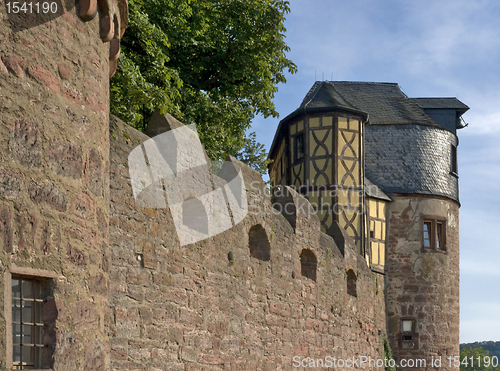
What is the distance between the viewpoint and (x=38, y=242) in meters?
3.97

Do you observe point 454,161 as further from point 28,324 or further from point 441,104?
point 28,324

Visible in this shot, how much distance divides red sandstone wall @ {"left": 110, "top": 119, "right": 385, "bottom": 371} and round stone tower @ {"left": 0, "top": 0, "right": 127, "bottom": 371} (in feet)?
5.59

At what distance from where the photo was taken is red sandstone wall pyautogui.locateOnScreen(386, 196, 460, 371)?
19016 millimetres

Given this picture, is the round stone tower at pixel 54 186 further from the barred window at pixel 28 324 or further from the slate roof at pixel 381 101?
the slate roof at pixel 381 101

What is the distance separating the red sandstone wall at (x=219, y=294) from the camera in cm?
648

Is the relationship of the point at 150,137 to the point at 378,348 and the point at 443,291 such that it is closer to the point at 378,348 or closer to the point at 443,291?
the point at 378,348

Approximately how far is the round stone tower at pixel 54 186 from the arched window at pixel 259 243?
16.6 ft

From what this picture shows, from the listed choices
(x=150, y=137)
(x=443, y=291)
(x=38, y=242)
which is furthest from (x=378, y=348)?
(x=38, y=242)

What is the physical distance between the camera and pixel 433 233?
20.0 meters

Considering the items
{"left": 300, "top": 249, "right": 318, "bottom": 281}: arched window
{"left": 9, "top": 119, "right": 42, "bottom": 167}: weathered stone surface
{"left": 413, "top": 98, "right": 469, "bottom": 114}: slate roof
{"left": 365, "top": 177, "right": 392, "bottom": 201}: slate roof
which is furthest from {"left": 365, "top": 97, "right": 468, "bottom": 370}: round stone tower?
{"left": 9, "top": 119, "right": 42, "bottom": 167}: weathered stone surface

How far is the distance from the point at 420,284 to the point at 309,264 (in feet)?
A: 28.7

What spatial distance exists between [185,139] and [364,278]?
741 cm

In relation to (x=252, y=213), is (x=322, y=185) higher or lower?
higher

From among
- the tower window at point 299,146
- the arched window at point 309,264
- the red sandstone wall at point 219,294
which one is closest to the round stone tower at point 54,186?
the red sandstone wall at point 219,294
